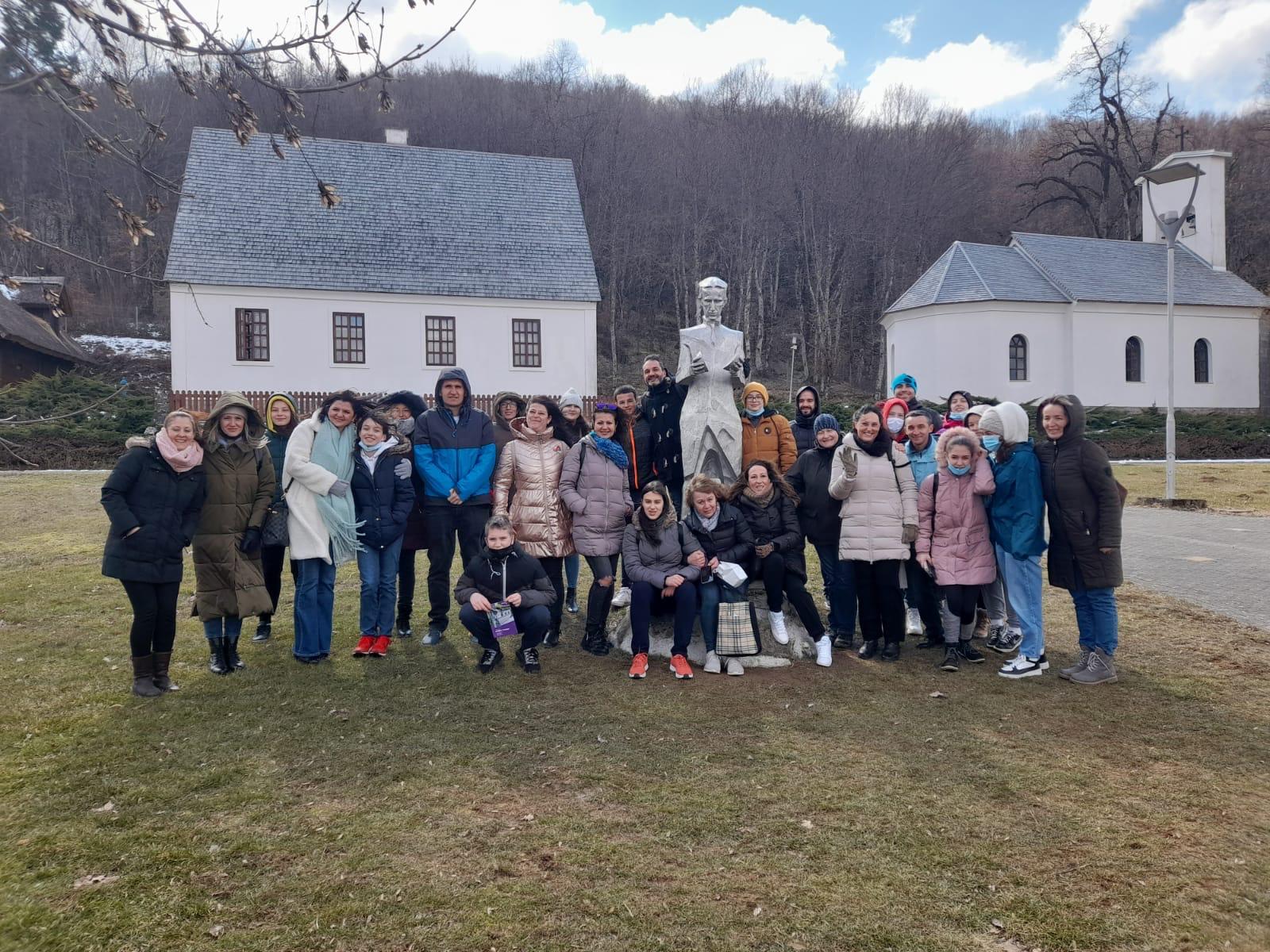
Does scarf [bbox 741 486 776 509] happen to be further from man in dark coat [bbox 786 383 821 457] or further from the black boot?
the black boot

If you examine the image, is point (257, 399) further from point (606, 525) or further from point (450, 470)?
point (606, 525)

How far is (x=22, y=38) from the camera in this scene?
3.21 metres

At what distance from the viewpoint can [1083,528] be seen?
559 cm

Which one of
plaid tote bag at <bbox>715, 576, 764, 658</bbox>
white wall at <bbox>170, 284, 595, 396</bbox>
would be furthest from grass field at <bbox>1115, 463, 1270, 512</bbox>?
white wall at <bbox>170, 284, 595, 396</bbox>

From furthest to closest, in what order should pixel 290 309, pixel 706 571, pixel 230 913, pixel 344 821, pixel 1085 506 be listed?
pixel 290 309, pixel 706 571, pixel 1085 506, pixel 344 821, pixel 230 913

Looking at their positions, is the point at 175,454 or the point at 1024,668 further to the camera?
the point at 1024,668

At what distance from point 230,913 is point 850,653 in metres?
4.79

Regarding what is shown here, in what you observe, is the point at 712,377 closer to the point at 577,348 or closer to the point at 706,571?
the point at 706,571

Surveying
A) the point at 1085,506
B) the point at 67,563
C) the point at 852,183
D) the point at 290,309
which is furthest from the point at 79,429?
the point at 852,183

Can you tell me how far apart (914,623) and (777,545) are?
186cm

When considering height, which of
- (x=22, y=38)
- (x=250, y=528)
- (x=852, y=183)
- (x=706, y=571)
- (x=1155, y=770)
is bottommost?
(x=1155, y=770)

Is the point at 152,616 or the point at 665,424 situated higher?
the point at 665,424

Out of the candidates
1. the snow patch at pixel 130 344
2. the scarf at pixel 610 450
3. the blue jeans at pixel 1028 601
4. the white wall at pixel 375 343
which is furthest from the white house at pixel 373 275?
the blue jeans at pixel 1028 601

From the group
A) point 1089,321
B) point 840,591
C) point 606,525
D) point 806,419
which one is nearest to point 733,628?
point 840,591
